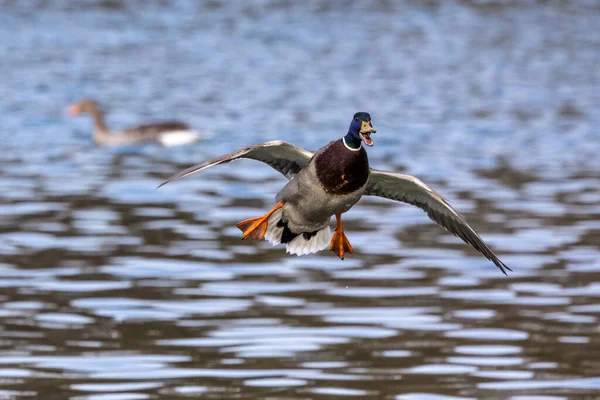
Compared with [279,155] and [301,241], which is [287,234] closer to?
[301,241]

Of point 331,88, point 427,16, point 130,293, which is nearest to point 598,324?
point 130,293

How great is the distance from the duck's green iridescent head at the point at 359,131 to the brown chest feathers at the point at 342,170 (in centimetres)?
5

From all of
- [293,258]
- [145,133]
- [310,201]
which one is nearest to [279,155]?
[310,201]

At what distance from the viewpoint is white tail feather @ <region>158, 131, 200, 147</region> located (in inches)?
851

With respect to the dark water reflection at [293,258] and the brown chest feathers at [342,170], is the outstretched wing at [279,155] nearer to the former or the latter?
the brown chest feathers at [342,170]

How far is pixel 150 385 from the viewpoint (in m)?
9.91

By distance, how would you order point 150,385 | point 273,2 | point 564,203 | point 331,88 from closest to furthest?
point 150,385
point 564,203
point 331,88
point 273,2

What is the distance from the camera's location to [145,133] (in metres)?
22.1

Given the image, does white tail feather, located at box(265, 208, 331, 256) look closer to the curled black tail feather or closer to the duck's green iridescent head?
the curled black tail feather

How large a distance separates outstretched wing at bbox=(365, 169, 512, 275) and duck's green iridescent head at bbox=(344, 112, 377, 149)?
0.55m

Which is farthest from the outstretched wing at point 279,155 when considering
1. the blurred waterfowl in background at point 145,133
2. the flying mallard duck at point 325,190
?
the blurred waterfowl in background at point 145,133

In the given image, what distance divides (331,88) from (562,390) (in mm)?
20895

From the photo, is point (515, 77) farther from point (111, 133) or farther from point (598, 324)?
point (598, 324)

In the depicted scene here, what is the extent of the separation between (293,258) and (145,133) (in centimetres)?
847
